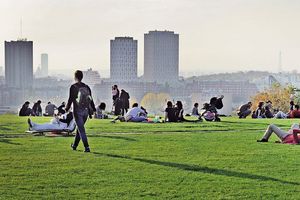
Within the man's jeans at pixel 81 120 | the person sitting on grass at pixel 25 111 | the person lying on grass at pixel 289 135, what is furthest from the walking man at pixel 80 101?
the person sitting on grass at pixel 25 111

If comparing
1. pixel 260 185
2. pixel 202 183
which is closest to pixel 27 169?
pixel 202 183

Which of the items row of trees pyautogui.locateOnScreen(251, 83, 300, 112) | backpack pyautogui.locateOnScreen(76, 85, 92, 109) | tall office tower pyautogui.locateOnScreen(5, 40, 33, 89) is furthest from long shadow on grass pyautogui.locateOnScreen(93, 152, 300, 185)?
tall office tower pyautogui.locateOnScreen(5, 40, 33, 89)

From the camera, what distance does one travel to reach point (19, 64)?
616 feet

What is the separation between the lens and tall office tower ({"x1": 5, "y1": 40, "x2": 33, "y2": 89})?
181m

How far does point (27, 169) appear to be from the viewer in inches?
546

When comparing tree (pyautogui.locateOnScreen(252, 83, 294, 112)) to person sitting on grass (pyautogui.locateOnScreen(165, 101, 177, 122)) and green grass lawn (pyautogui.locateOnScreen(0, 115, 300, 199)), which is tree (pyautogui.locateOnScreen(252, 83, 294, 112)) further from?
green grass lawn (pyautogui.locateOnScreen(0, 115, 300, 199))

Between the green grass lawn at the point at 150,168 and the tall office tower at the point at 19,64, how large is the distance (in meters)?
163

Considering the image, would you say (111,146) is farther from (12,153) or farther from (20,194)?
(20,194)

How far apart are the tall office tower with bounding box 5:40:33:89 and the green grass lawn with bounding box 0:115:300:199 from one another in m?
163

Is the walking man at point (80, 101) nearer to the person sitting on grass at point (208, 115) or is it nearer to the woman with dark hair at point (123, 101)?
the person sitting on grass at point (208, 115)

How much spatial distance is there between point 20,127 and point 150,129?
18.8ft

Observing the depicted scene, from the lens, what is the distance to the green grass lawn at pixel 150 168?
11.4 meters

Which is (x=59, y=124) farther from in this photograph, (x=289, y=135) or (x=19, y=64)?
(x=19, y=64)

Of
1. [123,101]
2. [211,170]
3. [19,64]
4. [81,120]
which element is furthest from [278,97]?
[19,64]
